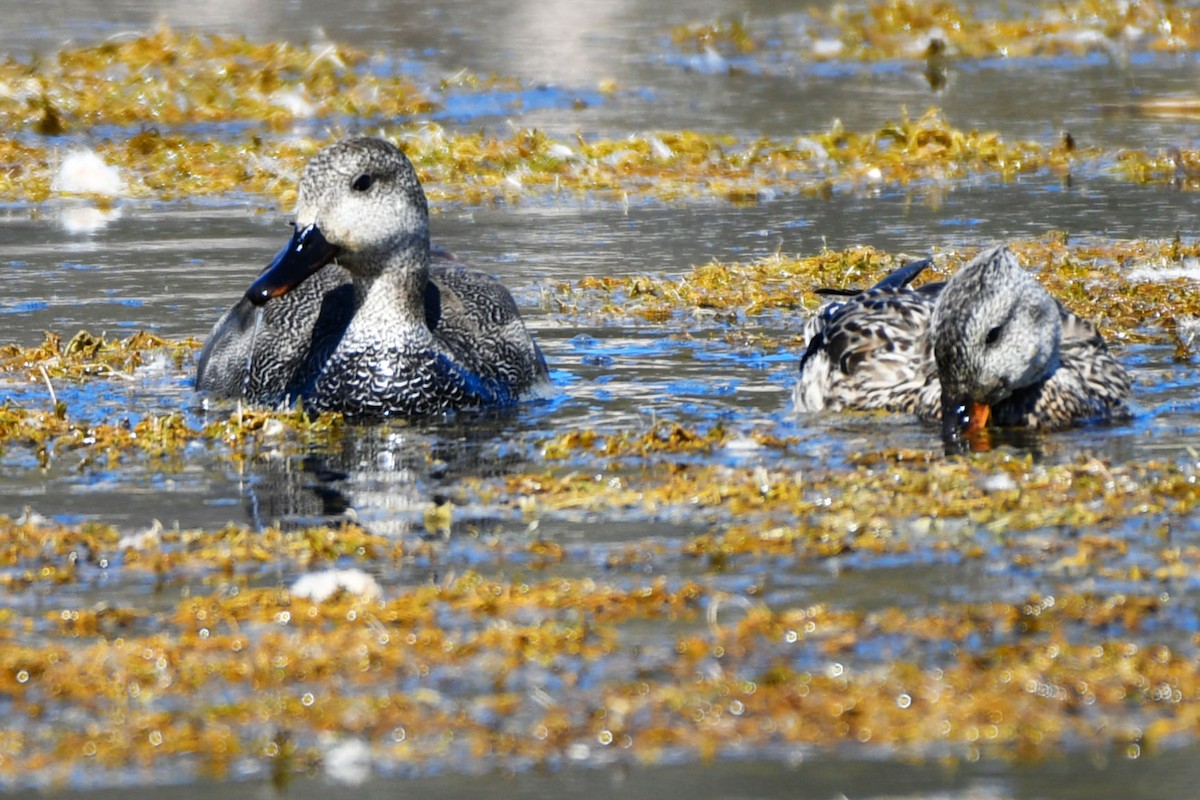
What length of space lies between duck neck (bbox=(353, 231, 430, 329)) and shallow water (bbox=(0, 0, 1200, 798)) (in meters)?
0.56

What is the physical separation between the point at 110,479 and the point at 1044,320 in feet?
12.8

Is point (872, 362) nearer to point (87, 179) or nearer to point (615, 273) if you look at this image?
point (615, 273)

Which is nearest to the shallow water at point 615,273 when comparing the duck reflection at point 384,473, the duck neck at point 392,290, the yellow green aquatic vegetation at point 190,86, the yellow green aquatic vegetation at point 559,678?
the duck reflection at point 384,473

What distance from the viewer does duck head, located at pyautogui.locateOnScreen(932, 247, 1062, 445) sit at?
874cm

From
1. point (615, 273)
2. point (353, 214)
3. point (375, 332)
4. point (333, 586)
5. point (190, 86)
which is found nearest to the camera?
point (333, 586)

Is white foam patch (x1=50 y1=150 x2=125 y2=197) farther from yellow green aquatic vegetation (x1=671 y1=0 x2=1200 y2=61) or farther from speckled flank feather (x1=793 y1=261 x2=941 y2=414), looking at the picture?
yellow green aquatic vegetation (x1=671 y1=0 x2=1200 y2=61)

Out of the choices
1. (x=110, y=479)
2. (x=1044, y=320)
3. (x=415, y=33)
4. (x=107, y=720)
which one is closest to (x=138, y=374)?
(x=110, y=479)

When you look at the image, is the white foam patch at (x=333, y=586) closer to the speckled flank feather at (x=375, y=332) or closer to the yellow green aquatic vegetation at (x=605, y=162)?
the speckled flank feather at (x=375, y=332)

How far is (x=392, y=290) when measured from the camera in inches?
370

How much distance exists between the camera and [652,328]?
1125 centimetres

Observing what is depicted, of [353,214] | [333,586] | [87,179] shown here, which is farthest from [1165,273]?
[87,179]

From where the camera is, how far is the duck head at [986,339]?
344 inches

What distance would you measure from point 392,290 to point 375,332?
202mm

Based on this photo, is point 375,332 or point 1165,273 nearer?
point 375,332
